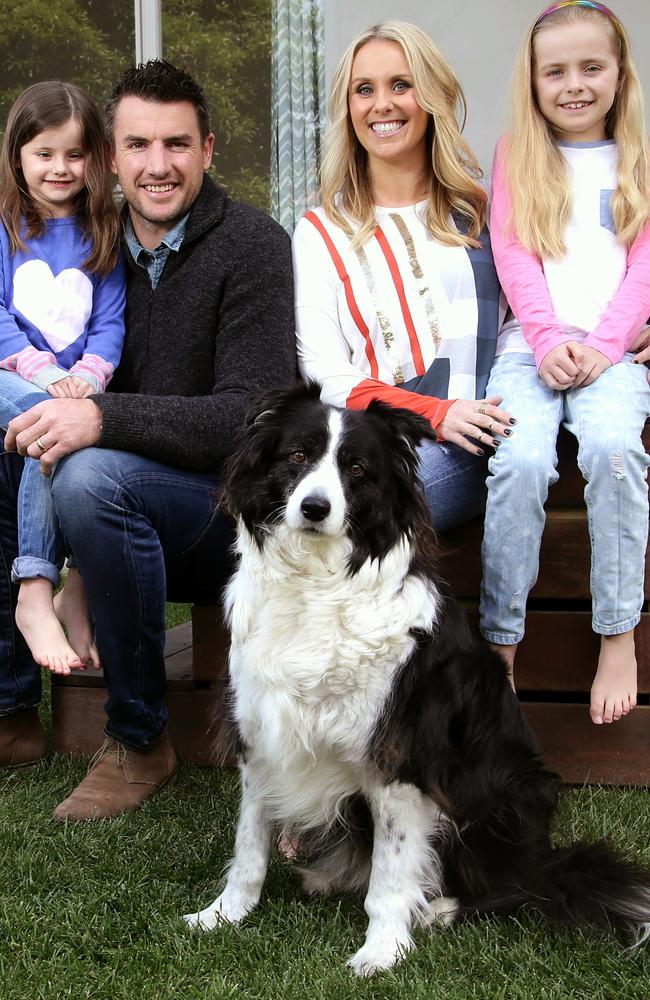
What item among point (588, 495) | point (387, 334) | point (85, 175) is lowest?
point (588, 495)

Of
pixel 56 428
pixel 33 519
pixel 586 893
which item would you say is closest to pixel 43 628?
pixel 33 519

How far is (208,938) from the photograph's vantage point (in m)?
1.99

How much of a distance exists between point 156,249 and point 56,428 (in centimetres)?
66

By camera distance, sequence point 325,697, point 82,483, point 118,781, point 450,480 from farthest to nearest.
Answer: point 118,781
point 450,480
point 82,483
point 325,697

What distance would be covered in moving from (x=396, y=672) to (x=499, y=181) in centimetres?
152

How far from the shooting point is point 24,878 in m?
2.23

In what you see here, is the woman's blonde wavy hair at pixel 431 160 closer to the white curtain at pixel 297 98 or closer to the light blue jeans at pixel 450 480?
the light blue jeans at pixel 450 480

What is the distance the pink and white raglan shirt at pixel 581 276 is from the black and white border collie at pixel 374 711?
2.45 feet

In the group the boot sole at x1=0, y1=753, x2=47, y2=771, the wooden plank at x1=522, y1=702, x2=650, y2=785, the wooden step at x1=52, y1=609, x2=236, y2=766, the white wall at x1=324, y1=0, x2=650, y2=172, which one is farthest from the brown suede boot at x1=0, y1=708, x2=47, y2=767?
the white wall at x1=324, y1=0, x2=650, y2=172

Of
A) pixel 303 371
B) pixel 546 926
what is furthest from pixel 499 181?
pixel 546 926

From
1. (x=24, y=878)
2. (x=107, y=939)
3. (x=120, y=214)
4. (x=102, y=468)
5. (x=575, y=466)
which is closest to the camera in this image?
(x=107, y=939)

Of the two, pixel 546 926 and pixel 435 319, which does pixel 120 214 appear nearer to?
pixel 435 319

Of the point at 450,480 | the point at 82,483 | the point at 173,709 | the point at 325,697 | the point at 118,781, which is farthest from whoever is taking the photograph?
the point at 173,709

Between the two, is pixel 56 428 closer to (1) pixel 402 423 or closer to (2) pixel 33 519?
(2) pixel 33 519
